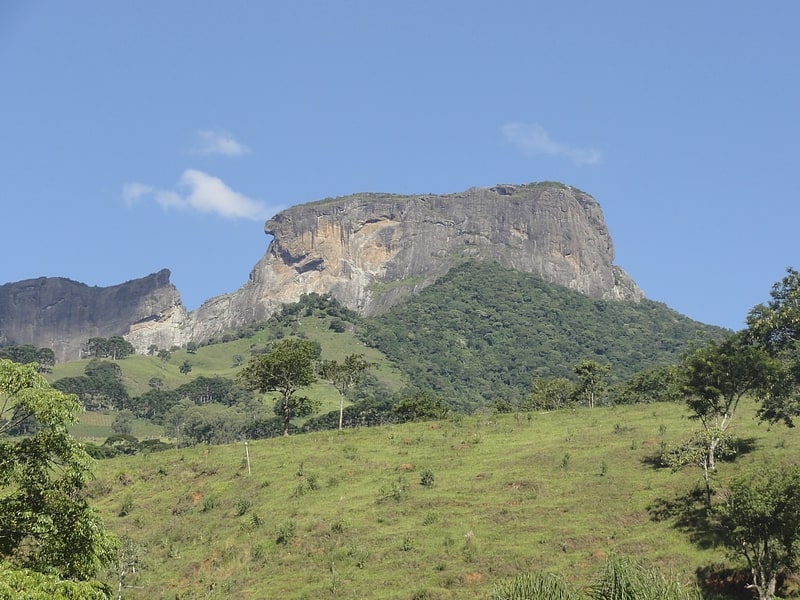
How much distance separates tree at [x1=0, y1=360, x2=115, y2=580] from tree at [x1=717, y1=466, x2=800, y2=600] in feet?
90.7

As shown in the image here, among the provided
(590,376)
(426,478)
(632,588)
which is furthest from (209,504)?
(590,376)

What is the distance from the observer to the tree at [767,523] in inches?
1367

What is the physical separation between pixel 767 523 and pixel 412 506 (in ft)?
78.0

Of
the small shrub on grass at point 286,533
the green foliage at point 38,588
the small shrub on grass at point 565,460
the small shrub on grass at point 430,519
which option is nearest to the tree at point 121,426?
the small shrub on grass at point 286,533

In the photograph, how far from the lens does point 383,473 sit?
61531mm

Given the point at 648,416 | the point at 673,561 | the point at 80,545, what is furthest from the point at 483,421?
the point at 80,545

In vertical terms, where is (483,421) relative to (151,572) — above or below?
above

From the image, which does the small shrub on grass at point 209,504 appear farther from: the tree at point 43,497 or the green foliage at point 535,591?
the tree at point 43,497

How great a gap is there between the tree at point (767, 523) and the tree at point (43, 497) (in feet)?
90.7

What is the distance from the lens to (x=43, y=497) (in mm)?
19734

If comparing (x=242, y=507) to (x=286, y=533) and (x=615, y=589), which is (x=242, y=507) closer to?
(x=286, y=533)

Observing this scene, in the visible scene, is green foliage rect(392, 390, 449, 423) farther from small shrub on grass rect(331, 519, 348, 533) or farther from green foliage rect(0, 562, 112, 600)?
green foliage rect(0, 562, 112, 600)

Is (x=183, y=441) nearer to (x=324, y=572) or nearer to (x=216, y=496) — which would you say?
(x=216, y=496)

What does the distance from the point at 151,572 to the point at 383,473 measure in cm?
1860
